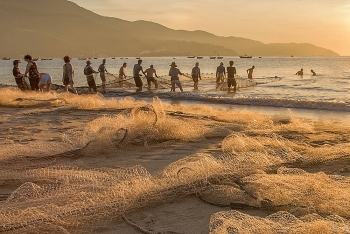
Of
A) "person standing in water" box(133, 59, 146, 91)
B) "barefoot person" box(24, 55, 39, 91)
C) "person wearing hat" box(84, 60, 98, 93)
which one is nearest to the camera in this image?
"barefoot person" box(24, 55, 39, 91)

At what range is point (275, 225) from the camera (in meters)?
2.93

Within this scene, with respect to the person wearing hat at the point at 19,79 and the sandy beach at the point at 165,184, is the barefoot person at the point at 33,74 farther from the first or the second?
the sandy beach at the point at 165,184

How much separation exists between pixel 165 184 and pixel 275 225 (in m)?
1.50

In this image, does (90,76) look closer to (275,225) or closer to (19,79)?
(19,79)

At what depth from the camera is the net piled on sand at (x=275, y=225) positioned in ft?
9.07

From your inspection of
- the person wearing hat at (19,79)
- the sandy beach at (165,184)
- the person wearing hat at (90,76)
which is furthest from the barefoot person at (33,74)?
the sandy beach at (165,184)

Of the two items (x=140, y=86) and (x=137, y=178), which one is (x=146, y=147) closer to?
(x=137, y=178)

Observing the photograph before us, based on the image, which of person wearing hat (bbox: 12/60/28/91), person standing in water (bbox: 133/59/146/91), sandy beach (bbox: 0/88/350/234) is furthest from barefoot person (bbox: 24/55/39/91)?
sandy beach (bbox: 0/88/350/234)

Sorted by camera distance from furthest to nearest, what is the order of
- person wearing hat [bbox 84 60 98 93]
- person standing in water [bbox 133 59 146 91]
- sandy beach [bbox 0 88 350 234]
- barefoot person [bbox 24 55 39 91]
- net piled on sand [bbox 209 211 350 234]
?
person standing in water [bbox 133 59 146 91], person wearing hat [bbox 84 60 98 93], barefoot person [bbox 24 55 39 91], sandy beach [bbox 0 88 350 234], net piled on sand [bbox 209 211 350 234]

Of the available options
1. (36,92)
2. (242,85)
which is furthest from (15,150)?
(242,85)

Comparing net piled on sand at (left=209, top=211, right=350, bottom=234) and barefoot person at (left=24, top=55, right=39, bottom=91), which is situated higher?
barefoot person at (left=24, top=55, right=39, bottom=91)

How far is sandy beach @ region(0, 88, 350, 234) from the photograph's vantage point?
3.28 m

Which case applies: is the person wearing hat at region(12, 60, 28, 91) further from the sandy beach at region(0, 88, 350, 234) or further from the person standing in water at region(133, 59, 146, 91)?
the sandy beach at region(0, 88, 350, 234)

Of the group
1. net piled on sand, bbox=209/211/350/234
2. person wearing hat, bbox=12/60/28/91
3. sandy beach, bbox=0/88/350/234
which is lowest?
sandy beach, bbox=0/88/350/234
